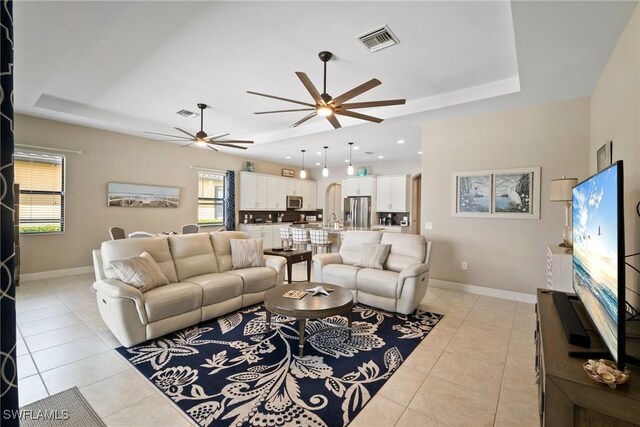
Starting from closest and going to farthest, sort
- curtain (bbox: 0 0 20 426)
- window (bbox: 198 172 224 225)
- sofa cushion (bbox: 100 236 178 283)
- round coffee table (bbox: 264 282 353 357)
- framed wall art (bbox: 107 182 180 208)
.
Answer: curtain (bbox: 0 0 20 426) < round coffee table (bbox: 264 282 353 357) < sofa cushion (bbox: 100 236 178 283) < framed wall art (bbox: 107 182 180 208) < window (bbox: 198 172 224 225)

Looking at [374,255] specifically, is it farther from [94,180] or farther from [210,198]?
[94,180]

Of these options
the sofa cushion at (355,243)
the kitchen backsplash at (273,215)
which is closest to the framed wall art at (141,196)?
the kitchen backsplash at (273,215)

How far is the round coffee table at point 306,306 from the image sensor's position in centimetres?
259

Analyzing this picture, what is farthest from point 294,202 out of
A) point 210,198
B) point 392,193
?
point 392,193

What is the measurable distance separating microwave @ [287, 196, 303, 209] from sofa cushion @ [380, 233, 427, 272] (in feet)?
18.0

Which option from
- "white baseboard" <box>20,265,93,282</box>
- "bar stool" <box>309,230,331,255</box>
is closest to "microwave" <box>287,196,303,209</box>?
"bar stool" <box>309,230,331,255</box>

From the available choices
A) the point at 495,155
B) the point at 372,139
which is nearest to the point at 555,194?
the point at 495,155

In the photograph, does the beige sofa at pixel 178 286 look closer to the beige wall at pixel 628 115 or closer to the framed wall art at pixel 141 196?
the framed wall art at pixel 141 196

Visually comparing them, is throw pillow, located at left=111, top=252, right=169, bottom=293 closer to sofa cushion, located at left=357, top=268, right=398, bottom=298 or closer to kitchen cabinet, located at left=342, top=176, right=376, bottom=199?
sofa cushion, located at left=357, top=268, right=398, bottom=298

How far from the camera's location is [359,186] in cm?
898

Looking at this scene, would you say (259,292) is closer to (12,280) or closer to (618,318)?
(12,280)

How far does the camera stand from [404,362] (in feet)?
8.38

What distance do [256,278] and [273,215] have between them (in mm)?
5706

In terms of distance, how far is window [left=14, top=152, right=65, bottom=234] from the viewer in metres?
4.90
